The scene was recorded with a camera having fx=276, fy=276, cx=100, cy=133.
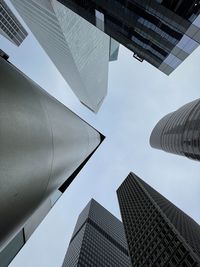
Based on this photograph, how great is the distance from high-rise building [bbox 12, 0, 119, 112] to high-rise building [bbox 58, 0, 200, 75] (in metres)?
38.5

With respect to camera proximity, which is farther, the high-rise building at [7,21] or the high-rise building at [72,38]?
the high-rise building at [7,21]

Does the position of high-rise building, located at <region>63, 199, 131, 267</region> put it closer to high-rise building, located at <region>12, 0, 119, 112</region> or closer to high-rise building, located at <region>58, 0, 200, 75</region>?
high-rise building, located at <region>12, 0, 119, 112</region>

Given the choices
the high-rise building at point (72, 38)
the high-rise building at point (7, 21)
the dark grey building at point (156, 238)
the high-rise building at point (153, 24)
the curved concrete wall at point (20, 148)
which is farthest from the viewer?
the high-rise building at point (7, 21)

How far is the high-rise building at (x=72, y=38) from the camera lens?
83.6 meters

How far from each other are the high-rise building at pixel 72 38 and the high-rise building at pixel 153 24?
38.5 m

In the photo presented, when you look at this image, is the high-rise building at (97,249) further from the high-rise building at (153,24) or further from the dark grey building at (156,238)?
the high-rise building at (153,24)

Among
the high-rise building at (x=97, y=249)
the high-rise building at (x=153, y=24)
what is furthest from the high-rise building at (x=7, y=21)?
the high-rise building at (x=153, y=24)

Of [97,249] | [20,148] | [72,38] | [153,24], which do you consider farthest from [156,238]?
[20,148]

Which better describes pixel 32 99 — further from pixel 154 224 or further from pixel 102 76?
pixel 102 76

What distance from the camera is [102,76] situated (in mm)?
160375

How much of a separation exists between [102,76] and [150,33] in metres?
126

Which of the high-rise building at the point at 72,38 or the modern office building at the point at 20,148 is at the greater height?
the high-rise building at the point at 72,38

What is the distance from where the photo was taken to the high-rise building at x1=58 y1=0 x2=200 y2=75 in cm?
2786

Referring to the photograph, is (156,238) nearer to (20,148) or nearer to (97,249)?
(97,249)
